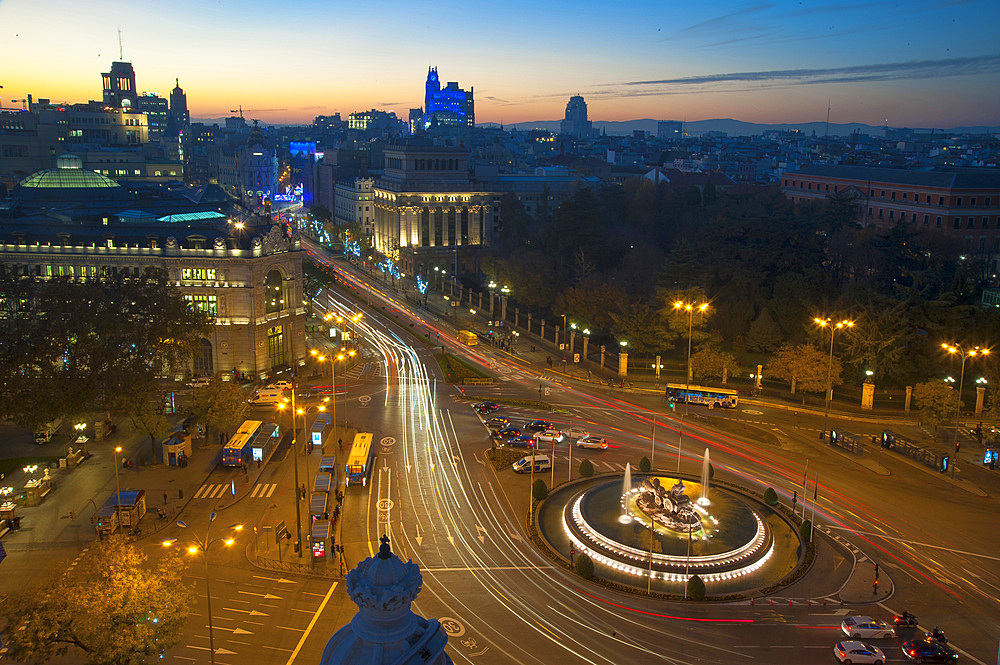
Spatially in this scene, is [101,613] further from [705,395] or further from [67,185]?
[67,185]

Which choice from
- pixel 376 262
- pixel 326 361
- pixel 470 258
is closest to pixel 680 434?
pixel 326 361

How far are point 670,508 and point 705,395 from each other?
25370mm

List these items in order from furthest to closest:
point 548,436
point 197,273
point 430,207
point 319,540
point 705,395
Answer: point 430,207
point 197,273
point 705,395
point 548,436
point 319,540

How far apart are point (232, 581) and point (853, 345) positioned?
54663 mm

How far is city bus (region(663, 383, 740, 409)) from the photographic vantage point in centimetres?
6688

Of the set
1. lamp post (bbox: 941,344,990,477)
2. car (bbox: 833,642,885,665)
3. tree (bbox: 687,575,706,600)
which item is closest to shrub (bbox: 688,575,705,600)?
tree (bbox: 687,575,706,600)

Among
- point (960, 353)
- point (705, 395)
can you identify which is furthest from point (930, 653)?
point (960, 353)

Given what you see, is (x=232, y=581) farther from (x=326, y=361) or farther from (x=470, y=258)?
(x=470, y=258)

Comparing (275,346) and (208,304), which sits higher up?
(208,304)

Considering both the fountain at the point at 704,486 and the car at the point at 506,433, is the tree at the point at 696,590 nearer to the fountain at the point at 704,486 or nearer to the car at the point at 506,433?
the fountain at the point at 704,486

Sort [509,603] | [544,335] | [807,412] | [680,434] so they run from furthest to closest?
[544,335]
[807,412]
[680,434]
[509,603]

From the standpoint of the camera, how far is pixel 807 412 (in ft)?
218

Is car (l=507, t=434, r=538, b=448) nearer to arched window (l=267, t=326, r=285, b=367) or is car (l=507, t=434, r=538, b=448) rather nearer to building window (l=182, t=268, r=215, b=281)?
arched window (l=267, t=326, r=285, b=367)

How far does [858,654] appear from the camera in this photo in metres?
31.8
